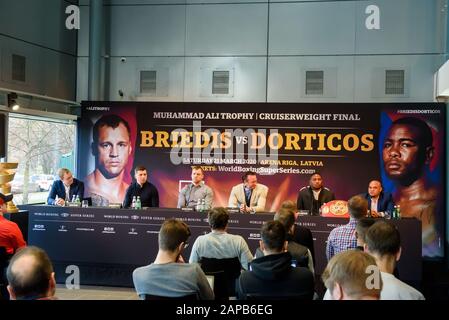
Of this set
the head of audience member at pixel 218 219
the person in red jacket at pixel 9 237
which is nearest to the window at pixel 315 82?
the head of audience member at pixel 218 219

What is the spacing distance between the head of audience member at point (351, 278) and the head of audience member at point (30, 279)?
1115 millimetres

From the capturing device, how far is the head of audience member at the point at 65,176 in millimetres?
7453

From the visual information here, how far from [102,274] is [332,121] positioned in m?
4.08

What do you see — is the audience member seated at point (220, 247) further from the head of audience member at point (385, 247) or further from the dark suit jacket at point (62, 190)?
the dark suit jacket at point (62, 190)

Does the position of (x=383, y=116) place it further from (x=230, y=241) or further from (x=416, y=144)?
(x=230, y=241)

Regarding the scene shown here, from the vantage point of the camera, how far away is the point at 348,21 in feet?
28.4

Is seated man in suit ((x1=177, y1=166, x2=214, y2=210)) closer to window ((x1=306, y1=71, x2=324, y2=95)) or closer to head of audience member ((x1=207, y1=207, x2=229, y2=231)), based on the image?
window ((x1=306, y1=71, x2=324, y2=95))

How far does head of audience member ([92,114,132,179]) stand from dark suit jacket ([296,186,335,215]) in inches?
121

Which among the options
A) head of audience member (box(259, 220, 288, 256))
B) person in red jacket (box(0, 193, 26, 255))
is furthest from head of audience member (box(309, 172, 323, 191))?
head of audience member (box(259, 220, 288, 256))

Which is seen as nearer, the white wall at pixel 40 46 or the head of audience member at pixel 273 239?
the head of audience member at pixel 273 239

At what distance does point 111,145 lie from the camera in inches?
353

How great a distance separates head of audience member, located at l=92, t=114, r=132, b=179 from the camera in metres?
8.93
